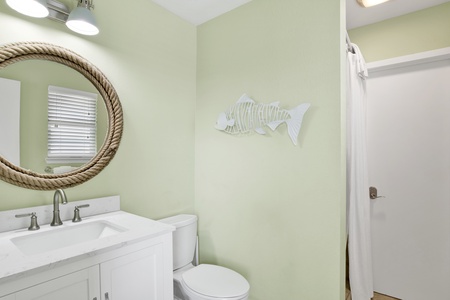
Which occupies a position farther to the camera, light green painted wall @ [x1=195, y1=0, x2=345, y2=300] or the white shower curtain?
the white shower curtain

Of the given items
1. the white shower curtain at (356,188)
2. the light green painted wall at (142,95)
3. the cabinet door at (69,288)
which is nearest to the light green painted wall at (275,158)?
the light green painted wall at (142,95)

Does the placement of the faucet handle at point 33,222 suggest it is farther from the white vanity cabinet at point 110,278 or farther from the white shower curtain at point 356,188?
the white shower curtain at point 356,188

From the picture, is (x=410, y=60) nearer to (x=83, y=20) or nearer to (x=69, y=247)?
(x=83, y=20)

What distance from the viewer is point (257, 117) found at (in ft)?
6.04

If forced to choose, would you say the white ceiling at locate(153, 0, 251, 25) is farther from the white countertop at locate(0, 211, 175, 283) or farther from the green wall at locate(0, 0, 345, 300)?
the white countertop at locate(0, 211, 175, 283)

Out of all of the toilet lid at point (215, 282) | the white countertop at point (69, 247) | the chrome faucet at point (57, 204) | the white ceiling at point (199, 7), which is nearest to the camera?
the white countertop at point (69, 247)

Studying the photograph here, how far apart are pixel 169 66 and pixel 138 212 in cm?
122

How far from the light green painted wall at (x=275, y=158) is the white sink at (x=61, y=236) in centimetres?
93

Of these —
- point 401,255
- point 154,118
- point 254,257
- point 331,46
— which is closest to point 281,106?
point 331,46

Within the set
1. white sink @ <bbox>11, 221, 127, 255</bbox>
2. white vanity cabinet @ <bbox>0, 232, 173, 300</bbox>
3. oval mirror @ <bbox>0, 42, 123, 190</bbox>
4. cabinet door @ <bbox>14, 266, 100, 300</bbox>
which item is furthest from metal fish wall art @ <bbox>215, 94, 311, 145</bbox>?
cabinet door @ <bbox>14, 266, 100, 300</bbox>

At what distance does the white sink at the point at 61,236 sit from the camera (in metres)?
1.18

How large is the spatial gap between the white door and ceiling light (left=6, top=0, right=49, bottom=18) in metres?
2.61

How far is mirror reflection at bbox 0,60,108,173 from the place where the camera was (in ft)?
4.21

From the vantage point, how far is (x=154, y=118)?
1924mm
